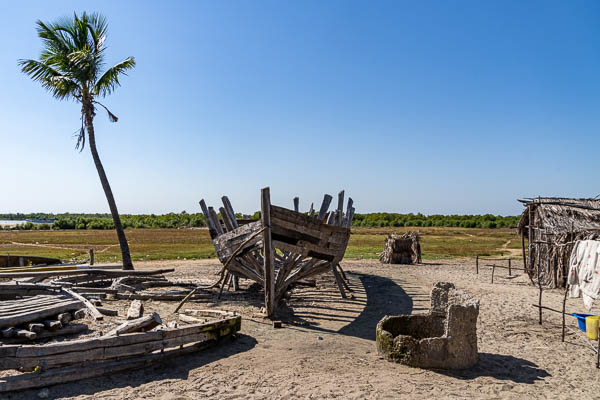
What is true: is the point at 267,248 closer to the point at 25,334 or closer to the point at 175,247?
the point at 25,334

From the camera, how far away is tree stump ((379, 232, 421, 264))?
22.7 meters

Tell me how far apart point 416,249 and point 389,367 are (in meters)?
17.5

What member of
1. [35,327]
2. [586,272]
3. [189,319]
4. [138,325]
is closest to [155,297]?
[189,319]

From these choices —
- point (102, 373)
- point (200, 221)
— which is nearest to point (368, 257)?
point (102, 373)

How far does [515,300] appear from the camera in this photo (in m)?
12.3

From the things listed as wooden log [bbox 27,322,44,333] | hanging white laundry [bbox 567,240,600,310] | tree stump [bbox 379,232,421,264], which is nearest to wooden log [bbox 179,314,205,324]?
wooden log [bbox 27,322,44,333]

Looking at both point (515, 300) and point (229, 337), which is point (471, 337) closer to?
point (229, 337)

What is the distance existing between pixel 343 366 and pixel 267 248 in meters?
3.35

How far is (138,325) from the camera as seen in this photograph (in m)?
6.89

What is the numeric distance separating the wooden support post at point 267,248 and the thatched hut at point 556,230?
30.2ft

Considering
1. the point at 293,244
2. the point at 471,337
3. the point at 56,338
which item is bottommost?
the point at 56,338

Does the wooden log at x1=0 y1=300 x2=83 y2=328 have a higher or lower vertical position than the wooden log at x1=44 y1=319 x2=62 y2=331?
higher

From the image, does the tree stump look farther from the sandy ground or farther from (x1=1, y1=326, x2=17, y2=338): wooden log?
(x1=1, y1=326, x2=17, y2=338): wooden log

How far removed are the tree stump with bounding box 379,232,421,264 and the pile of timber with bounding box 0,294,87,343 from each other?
17.3m
